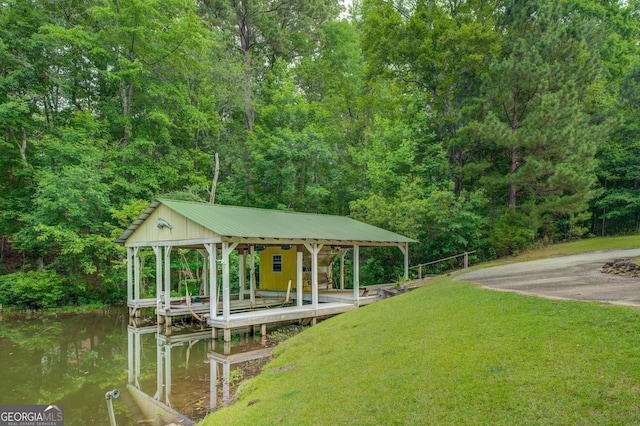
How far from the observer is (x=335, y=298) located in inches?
675

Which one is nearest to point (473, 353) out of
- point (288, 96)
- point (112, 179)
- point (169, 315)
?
point (169, 315)

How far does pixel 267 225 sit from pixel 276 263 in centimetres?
497

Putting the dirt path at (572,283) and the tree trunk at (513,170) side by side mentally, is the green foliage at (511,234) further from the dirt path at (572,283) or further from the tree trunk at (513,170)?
the dirt path at (572,283)

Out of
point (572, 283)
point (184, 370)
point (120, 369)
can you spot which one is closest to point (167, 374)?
point (184, 370)

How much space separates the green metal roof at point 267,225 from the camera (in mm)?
13492

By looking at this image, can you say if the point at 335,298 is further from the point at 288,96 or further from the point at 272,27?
the point at 272,27

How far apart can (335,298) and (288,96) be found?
17282mm

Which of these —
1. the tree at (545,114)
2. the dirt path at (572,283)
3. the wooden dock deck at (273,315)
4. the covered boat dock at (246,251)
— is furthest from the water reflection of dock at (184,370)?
the tree at (545,114)

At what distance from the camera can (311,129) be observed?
89.2 ft

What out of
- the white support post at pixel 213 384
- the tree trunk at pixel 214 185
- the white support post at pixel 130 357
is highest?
the tree trunk at pixel 214 185

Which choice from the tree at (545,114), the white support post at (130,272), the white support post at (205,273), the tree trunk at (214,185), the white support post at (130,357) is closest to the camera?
the white support post at (130,357)

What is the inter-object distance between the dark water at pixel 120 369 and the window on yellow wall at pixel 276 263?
5.14m

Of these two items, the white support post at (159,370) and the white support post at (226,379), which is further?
the white support post at (159,370)

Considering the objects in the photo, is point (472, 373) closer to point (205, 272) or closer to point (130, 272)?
point (205, 272)
